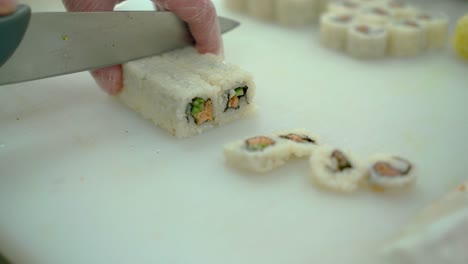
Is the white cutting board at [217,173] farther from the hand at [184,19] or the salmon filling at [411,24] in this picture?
the salmon filling at [411,24]

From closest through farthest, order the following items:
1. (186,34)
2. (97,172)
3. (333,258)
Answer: (333,258) < (97,172) < (186,34)

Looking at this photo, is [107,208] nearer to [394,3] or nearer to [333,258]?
[333,258]

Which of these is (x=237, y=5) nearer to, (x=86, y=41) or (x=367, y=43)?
(x=367, y=43)

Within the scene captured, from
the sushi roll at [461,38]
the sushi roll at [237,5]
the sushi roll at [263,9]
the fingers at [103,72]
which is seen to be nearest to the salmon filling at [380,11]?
the sushi roll at [461,38]

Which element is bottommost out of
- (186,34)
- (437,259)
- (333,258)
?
(333,258)

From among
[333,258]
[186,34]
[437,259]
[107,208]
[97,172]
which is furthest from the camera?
[186,34]

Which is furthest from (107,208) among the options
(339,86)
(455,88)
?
(455,88)

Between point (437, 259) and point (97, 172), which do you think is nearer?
point (437, 259)
